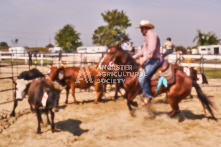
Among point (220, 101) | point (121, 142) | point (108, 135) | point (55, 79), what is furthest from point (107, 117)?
point (220, 101)

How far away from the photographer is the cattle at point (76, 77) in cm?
748

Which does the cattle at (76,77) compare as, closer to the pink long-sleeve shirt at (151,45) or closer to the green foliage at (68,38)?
the pink long-sleeve shirt at (151,45)

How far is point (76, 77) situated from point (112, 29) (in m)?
32.4

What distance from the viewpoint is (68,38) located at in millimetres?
43125

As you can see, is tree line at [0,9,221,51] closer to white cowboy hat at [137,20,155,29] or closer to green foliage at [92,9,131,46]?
green foliage at [92,9,131,46]

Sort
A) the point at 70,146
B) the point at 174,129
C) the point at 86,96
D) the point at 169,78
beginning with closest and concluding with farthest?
1. the point at 70,146
2. the point at 174,129
3. the point at 169,78
4. the point at 86,96

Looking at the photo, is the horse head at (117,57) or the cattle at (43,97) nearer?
the cattle at (43,97)

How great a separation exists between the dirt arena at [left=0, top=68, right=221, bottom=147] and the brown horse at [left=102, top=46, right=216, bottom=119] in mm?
458

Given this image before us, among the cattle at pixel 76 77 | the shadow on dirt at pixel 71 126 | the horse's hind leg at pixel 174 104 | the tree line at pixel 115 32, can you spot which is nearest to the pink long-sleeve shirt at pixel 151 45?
the horse's hind leg at pixel 174 104

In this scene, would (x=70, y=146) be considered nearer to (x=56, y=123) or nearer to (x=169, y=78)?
(x=56, y=123)

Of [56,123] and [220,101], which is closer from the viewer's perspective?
[56,123]

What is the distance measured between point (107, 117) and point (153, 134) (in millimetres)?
1577

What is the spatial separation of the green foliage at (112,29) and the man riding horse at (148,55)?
33073 mm

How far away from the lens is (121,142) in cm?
421
